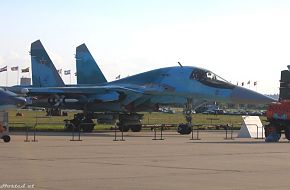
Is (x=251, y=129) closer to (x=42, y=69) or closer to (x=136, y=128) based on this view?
(x=136, y=128)

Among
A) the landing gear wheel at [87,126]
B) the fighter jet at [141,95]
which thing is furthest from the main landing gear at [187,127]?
the landing gear wheel at [87,126]

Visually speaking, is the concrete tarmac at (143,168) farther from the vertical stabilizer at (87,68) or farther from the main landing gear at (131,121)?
the vertical stabilizer at (87,68)

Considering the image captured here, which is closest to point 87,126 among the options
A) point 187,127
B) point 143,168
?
point 187,127

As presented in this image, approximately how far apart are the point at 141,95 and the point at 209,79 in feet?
11.9

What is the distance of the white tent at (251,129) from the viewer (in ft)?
96.5

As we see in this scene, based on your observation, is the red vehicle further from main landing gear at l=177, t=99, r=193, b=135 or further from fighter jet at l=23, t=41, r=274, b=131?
main landing gear at l=177, t=99, r=193, b=135

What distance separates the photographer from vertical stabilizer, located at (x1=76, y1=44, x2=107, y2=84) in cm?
4069

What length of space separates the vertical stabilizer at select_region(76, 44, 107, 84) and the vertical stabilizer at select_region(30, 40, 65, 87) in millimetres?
1454

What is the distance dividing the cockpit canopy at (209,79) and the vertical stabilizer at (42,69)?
37.8ft

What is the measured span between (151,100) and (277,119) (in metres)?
8.97

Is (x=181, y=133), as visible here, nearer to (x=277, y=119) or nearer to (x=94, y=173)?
(x=277, y=119)

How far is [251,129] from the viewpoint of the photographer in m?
30.2

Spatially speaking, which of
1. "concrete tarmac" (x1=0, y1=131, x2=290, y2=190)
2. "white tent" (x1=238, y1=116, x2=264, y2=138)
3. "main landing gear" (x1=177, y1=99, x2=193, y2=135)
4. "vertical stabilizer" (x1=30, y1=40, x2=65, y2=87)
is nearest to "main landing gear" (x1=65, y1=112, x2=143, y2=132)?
"main landing gear" (x1=177, y1=99, x2=193, y2=135)

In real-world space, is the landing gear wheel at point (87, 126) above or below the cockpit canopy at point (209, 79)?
below
